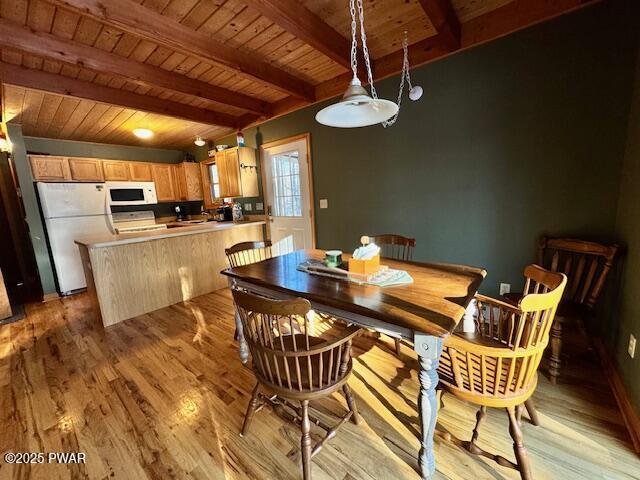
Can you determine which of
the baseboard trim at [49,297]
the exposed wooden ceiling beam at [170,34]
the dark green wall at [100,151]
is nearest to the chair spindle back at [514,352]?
the exposed wooden ceiling beam at [170,34]

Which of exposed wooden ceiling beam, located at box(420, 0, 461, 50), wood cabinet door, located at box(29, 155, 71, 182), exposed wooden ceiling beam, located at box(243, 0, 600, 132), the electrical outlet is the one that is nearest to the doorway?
exposed wooden ceiling beam, located at box(243, 0, 600, 132)

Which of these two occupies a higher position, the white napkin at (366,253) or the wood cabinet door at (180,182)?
the wood cabinet door at (180,182)

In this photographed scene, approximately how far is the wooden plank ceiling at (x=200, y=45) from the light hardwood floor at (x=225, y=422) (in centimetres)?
246

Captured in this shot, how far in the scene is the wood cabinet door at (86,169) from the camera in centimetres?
411

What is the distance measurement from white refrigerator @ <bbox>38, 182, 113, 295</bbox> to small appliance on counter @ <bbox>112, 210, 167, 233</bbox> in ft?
1.43

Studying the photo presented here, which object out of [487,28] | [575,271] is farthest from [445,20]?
[575,271]

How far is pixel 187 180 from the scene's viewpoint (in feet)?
17.5

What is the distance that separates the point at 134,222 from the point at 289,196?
3044 millimetres

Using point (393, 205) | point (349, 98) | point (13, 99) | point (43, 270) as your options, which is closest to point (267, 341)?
point (349, 98)

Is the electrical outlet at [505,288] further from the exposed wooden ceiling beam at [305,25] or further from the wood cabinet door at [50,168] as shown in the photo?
the wood cabinet door at [50,168]

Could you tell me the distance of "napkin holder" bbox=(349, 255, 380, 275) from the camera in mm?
1570

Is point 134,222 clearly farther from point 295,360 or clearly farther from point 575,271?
point 575,271

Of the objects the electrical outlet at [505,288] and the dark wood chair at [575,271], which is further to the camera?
the electrical outlet at [505,288]

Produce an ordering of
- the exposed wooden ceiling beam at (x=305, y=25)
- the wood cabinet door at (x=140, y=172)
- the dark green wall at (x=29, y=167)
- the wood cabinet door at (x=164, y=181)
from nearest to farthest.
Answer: the exposed wooden ceiling beam at (x=305, y=25), the dark green wall at (x=29, y=167), the wood cabinet door at (x=140, y=172), the wood cabinet door at (x=164, y=181)
